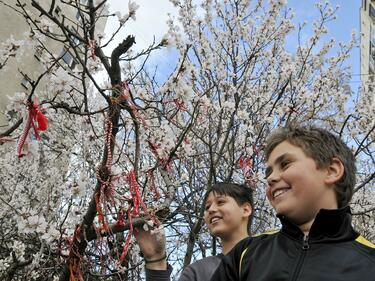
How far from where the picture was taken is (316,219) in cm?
135

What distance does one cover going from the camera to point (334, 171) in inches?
59.4

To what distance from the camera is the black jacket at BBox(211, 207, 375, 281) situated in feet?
4.04

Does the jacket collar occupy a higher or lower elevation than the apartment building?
lower

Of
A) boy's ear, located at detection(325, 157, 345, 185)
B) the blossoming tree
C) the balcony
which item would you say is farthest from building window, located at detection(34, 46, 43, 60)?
the balcony

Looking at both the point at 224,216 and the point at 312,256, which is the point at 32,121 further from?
the point at 312,256

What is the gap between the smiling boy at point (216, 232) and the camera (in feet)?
6.31

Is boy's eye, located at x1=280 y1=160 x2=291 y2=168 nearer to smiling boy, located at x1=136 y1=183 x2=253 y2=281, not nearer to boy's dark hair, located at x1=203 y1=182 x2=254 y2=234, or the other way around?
smiling boy, located at x1=136 y1=183 x2=253 y2=281

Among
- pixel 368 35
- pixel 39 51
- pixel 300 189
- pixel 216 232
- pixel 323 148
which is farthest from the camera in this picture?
pixel 368 35

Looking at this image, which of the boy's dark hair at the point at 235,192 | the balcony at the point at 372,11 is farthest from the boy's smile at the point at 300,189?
the balcony at the point at 372,11

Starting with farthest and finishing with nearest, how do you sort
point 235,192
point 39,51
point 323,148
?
point 39,51 < point 235,192 < point 323,148

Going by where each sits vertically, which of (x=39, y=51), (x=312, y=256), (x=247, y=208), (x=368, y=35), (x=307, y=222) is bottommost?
(x=312, y=256)

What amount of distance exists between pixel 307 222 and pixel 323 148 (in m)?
0.32

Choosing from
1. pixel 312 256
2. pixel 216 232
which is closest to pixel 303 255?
pixel 312 256

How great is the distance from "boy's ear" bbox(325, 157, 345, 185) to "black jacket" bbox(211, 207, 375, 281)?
0.41 ft
